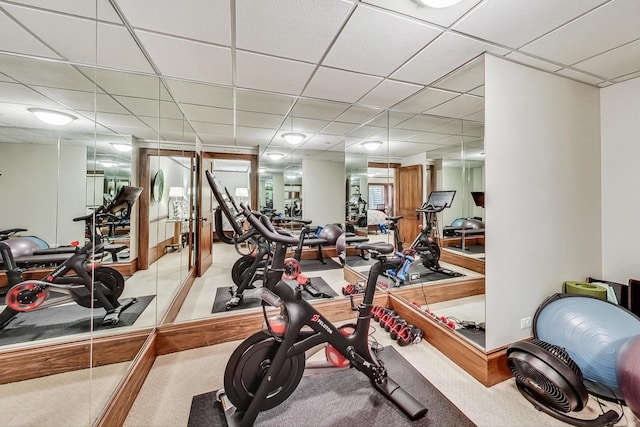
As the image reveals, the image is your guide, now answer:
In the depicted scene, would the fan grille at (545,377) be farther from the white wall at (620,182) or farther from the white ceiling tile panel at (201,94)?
the white ceiling tile panel at (201,94)

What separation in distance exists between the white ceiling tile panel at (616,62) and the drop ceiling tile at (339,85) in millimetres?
1803

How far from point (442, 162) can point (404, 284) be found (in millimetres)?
1717

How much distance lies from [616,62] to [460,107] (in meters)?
1.19

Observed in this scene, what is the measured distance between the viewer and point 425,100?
2887 mm

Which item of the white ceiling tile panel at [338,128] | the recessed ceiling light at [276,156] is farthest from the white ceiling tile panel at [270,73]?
the recessed ceiling light at [276,156]

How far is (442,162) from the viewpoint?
3193 mm

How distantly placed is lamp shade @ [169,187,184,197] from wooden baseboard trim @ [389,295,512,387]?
11.0 ft

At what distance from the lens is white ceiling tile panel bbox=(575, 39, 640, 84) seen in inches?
76.3

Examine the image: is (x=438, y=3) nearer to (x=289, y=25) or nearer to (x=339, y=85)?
(x=289, y=25)

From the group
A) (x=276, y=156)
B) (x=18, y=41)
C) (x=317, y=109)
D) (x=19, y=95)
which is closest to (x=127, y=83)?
(x=18, y=41)

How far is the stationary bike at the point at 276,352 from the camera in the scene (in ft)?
5.08

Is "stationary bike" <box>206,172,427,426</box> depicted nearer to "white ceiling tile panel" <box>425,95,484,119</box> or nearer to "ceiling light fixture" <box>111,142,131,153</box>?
"ceiling light fixture" <box>111,142,131,153</box>

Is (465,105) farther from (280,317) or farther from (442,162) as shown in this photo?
(280,317)

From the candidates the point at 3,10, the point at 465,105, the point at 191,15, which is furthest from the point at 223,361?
the point at 465,105
